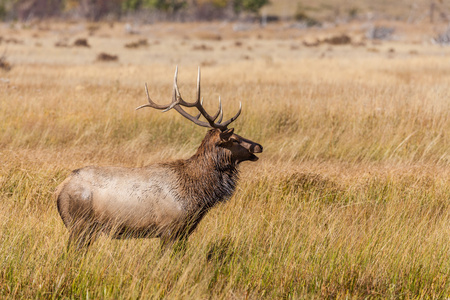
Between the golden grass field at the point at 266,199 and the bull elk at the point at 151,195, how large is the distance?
0.15m

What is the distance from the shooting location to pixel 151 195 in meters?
4.69

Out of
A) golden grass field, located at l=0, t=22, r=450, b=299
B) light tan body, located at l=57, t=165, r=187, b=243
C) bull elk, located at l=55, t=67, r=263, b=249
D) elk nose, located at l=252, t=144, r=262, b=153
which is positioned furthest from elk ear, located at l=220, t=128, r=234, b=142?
golden grass field, located at l=0, t=22, r=450, b=299

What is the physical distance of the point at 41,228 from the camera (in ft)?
16.1

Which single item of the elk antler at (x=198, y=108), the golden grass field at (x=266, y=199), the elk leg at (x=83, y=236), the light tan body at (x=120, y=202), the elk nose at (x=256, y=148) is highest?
the elk antler at (x=198, y=108)

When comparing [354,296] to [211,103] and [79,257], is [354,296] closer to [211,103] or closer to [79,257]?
[79,257]

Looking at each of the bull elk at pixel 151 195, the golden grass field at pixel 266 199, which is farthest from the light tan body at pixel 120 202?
the golden grass field at pixel 266 199

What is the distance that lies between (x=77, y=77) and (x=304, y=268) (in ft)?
46.6

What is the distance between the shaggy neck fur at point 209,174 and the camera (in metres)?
4.93

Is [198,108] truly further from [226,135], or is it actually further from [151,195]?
[151,195]

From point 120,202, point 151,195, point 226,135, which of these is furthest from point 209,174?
point 120,202

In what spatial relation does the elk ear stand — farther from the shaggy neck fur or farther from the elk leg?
the elk leg

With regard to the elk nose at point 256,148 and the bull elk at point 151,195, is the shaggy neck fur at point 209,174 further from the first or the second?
the elk nose at point 256,148

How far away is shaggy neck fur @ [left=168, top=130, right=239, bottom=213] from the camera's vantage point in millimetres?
4930

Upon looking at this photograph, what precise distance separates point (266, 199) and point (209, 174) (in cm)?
163
